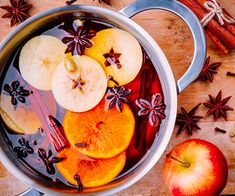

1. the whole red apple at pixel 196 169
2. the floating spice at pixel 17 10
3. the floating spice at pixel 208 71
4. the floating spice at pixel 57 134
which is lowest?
the whole red apple at pixel 196 169

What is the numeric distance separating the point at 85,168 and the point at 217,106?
42cm

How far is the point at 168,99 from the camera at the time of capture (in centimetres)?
174

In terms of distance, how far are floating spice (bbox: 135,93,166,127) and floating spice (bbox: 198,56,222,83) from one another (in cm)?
15

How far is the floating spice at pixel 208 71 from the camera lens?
Result: 1798mm

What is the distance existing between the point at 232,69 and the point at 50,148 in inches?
22.9

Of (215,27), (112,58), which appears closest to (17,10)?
(112,58)

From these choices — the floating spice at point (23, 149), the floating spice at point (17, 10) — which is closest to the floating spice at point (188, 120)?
the floating spice at point (23, 149)

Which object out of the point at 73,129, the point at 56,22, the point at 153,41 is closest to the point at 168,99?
the point at 153,41

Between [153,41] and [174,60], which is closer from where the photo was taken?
[153,41]

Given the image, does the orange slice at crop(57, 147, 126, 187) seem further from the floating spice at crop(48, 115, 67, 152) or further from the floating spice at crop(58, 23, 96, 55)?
the floating spice at crop(58, 23, 96, 55)

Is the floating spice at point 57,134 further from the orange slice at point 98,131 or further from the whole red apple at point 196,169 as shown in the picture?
the whole red apple at point 196,169

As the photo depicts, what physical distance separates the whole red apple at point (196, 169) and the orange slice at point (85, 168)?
17 cm

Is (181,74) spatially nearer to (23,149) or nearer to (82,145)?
(82,145)

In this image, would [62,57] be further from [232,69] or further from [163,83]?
[232,69]
